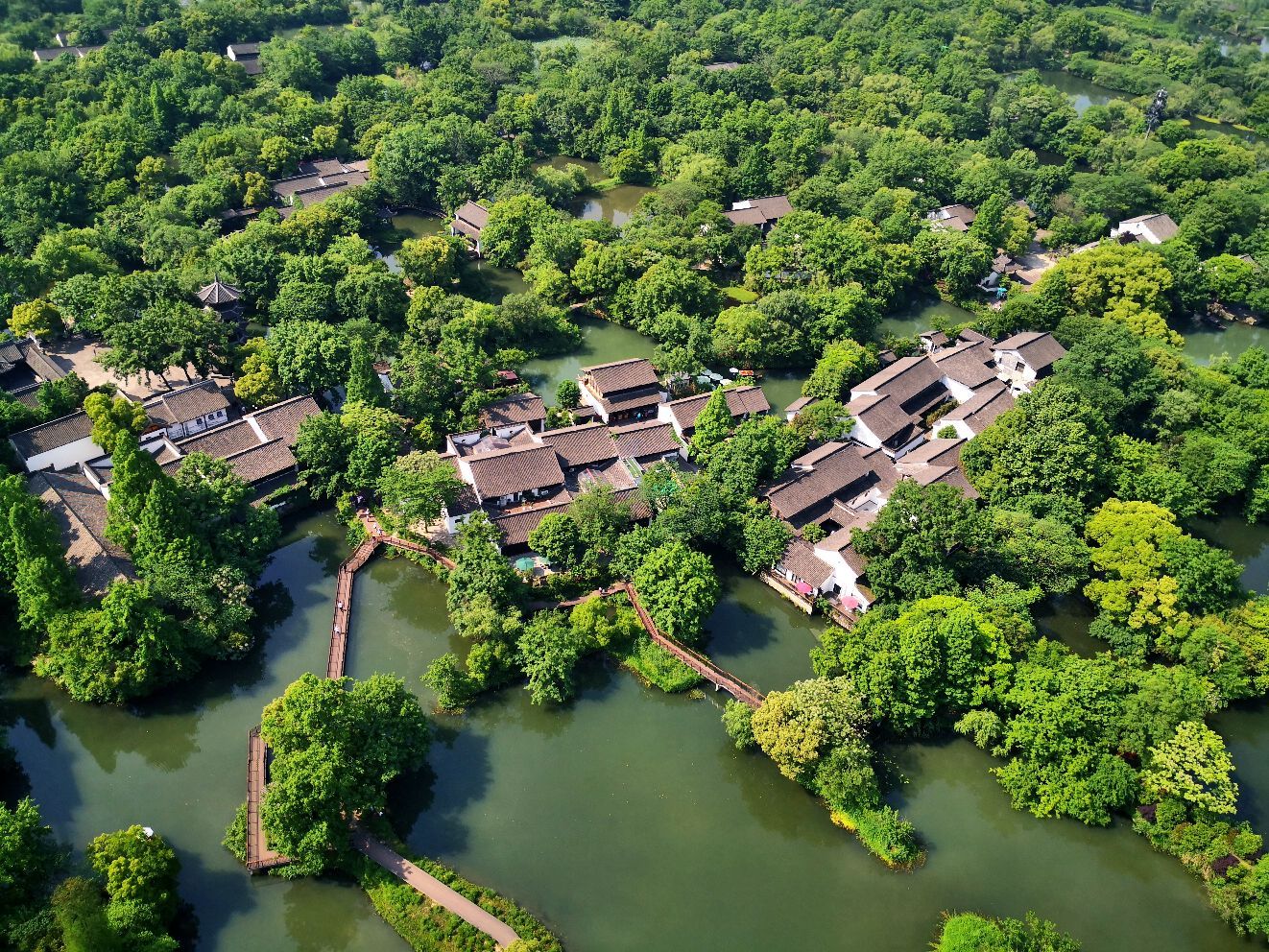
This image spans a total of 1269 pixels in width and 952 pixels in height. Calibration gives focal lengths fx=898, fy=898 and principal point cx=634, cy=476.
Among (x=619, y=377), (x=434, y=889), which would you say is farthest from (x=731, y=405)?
(x=434, y=889)

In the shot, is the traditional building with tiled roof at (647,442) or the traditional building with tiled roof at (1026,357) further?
the traditional building with tiled roof at (1026,357)

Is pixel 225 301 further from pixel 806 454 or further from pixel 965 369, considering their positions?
pixel 965 369

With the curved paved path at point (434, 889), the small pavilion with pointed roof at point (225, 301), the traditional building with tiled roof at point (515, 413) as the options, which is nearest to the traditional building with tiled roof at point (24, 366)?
the small pavilion with pointed roof at point (225, 301)

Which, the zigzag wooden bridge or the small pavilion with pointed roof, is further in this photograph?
the small pavilion with pointed roof

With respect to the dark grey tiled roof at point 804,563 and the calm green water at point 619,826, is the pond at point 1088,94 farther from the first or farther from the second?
the calm green water at point 619,826

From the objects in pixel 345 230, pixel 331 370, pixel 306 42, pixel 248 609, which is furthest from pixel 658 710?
pixel 306 42

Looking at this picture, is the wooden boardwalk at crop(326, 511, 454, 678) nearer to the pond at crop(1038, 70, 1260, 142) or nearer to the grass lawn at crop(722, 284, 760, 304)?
the grass lawn at crop(722, 284, 760, 304)

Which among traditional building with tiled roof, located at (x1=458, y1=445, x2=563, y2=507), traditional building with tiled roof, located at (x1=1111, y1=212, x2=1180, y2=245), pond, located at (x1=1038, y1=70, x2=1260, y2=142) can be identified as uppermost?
traditional building with tiled roof, located at (x1=458, y1=445, x2=563, y2=507)

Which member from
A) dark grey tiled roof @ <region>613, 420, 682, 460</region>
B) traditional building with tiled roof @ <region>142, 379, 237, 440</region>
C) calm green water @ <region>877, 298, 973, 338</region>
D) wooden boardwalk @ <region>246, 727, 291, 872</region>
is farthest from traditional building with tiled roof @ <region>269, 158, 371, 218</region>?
wooden boardwalk @ <region>246, 727, 291, 872</region>
